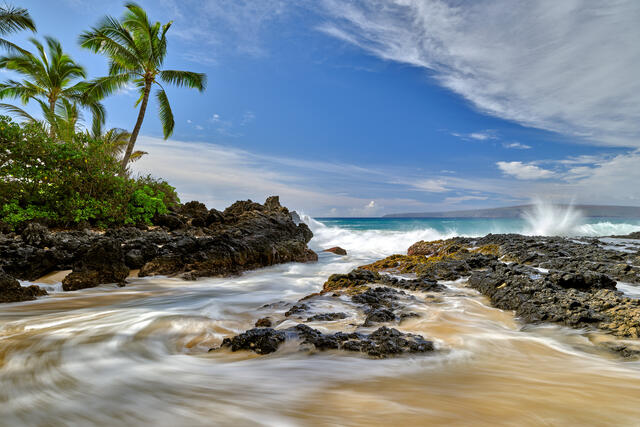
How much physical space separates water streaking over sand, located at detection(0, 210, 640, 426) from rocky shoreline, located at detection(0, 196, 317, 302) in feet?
5.53

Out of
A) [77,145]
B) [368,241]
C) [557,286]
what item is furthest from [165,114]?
[557,286]

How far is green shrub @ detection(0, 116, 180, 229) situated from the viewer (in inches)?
387

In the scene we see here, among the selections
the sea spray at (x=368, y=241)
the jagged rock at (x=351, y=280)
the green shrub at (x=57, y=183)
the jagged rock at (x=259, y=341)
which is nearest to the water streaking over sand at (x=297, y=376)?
the jagged rock at (x=259, y=341)

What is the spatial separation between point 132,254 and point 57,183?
250 inches

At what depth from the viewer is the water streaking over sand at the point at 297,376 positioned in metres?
1.74

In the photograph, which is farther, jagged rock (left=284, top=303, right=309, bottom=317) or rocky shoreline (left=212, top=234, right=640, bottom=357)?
jagged rock (left=284, top=303, right=309, bottom=317)

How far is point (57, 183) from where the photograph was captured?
412 inches

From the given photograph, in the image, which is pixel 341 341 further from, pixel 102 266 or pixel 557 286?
pixel 102 266

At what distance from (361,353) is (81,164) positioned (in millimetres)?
13277

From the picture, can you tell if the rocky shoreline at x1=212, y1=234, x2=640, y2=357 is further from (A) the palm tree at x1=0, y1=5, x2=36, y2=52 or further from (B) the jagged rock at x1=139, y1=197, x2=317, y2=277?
(A) the palm tree at x1=0, y1=5, x2=36, y2=52

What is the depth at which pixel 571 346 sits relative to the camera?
9.40ft

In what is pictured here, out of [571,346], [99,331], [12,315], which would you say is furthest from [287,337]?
[12,315]

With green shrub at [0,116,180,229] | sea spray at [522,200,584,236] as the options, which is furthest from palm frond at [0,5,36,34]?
sea spray at [522,200,584,236]

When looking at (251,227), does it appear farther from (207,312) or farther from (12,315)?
(12,315)
